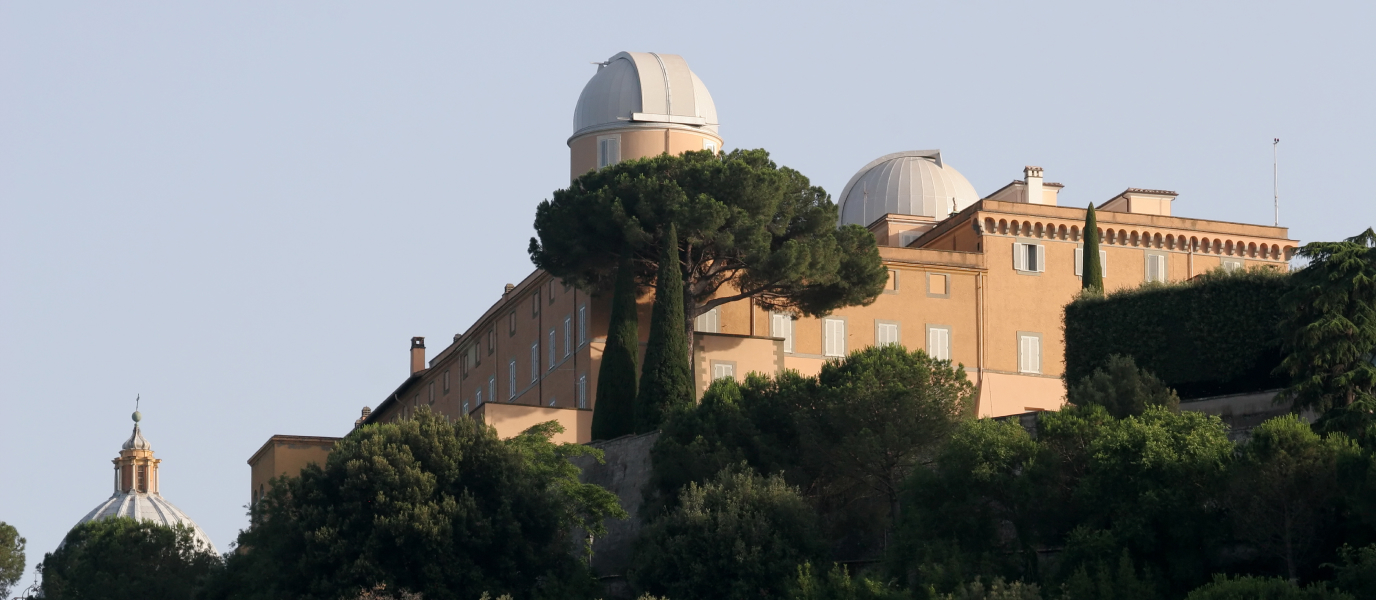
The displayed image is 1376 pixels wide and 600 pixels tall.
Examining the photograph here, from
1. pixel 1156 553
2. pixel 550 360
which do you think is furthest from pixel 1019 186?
pixel 1156 553

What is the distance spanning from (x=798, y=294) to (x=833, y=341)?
425 centimetres

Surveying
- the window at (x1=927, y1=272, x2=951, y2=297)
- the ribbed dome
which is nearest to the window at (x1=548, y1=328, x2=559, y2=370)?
the window at (x1=927, y1=272, x2=951, y2=297)

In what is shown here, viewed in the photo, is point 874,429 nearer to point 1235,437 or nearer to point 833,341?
point 1235,437

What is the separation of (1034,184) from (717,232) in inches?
547

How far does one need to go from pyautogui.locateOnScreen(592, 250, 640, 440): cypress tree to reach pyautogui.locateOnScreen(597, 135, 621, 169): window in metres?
11.3

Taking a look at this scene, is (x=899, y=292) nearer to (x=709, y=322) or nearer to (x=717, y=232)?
(x=709, y=322)

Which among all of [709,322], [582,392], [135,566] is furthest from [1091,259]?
[135,566]

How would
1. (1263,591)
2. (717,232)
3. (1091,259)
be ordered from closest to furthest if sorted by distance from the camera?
(1263,591) < (717,232) < (1091,259)

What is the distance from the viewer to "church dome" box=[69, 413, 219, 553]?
11631cm

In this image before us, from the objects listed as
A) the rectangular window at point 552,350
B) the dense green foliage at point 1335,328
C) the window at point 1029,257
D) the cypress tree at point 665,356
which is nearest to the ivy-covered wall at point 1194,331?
the dense green foliage at point 1335,328

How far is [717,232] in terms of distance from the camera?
166 feet

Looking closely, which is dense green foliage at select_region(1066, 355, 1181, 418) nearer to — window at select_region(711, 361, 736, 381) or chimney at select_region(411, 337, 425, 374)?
window at select_region(711, 361, 736, 381)

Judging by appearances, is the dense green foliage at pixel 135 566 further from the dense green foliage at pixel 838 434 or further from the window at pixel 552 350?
the dense green foliage at pixel 838 434

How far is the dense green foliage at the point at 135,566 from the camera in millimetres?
51500
